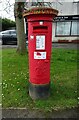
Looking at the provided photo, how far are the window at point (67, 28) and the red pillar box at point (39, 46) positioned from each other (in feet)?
62.9

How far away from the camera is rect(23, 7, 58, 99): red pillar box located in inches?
181

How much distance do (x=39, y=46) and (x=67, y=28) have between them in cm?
1966

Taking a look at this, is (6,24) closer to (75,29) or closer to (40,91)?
(75,29)

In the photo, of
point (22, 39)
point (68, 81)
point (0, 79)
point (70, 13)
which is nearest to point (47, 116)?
point (68, 81)

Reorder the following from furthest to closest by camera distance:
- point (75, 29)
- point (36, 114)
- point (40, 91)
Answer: point (75, 29) → point (40, 91) → point (36, 114)

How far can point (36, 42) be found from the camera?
15.5 feet

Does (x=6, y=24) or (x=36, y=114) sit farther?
(x=6, y=24)

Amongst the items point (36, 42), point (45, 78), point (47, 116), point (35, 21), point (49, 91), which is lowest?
point (47, 116)

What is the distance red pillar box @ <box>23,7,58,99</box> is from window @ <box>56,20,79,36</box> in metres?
19.2

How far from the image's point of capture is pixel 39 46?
4730 mm

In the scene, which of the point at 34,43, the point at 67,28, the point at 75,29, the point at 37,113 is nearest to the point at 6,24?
the point at 67,28

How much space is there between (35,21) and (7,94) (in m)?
1.80

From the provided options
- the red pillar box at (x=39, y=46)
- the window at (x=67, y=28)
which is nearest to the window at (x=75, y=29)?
the window at (x=67, y=28)

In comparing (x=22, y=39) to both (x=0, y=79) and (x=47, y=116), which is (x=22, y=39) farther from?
(x=47, y=116)
